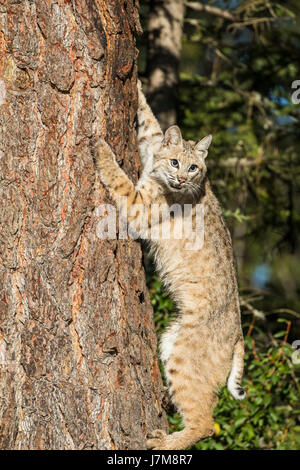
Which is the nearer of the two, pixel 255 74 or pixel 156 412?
pixel 156 412

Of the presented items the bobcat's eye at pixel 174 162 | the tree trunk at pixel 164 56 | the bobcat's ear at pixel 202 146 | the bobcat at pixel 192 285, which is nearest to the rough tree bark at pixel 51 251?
the bobcat at pixel 192 285

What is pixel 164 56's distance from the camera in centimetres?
601

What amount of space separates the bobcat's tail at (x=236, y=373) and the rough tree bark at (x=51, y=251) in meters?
1.44

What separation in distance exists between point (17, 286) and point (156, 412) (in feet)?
3.64

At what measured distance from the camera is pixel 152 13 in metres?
6.07

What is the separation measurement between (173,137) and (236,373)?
1904 mm

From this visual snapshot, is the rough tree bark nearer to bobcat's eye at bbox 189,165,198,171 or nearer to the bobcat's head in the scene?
the bobcat's head

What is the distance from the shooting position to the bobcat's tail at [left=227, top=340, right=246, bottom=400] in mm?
4016

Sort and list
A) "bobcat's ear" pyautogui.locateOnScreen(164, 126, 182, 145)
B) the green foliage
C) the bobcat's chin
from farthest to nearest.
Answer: the green foliage < "bobcat's ear" pyautogui.locateOnScreen(164, 126, 182, 145) < the bobcat's chin

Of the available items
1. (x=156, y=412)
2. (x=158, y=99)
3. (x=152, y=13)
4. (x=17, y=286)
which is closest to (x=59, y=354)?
(x=17, y=286)

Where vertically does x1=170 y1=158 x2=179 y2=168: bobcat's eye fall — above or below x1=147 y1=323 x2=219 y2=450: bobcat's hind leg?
above

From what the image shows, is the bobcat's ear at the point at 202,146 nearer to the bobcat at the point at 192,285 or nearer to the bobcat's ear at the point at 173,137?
the bobcat at the point at 192,285

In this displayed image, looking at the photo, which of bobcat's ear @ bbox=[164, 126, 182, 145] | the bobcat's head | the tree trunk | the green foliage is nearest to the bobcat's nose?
the bobcat's head

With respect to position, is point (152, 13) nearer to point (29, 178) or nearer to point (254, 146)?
point (254, 146)
